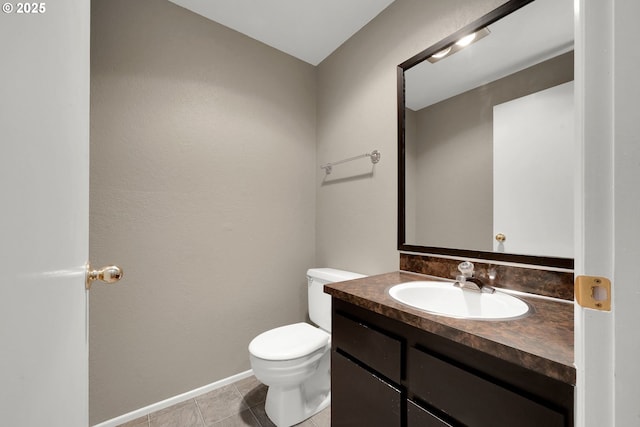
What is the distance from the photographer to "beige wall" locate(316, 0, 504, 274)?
136 centimetres

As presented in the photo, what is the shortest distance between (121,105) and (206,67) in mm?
567

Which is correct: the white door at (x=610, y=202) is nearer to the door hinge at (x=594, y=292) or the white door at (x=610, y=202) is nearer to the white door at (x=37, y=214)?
the door hinge at (x=594, y=292)

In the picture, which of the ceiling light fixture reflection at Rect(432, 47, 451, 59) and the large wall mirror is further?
the ceiling light fixture reflection at Rect(432, 47, 451, 59)

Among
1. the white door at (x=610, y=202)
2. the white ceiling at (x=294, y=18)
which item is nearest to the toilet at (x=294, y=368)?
the white door at (x=610, y=202)

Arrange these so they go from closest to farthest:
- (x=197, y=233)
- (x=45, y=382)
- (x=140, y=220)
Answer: (x=45, y=382) → (x=140, y=220) → (x=197, y=233)

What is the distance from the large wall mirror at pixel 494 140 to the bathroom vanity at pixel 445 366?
12.4 inches

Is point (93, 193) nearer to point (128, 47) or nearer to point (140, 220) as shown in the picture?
point (140, 220)

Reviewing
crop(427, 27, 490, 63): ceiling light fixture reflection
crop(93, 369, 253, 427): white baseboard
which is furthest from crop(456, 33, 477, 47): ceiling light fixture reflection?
crop(93, 369, 253, 427): white baseboard

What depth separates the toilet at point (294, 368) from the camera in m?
1.27

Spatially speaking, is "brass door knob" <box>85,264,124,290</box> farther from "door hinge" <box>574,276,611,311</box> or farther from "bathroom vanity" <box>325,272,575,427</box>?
"door hinge" <box>574,276,611,311</box>

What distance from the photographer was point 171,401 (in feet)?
4.95

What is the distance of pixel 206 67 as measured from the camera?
1.64m

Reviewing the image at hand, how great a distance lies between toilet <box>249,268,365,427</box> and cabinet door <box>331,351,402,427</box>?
0.29m

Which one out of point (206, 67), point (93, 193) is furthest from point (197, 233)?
point (206, 67)
